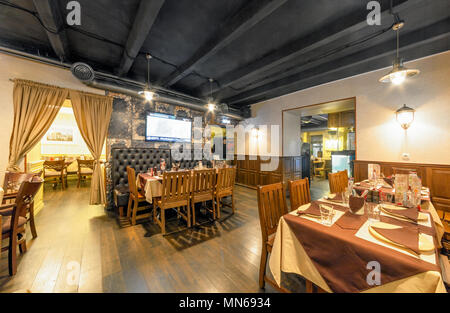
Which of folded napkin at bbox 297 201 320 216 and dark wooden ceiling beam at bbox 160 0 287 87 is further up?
dark wooden ceiling beam at bbox 160 0 287 87

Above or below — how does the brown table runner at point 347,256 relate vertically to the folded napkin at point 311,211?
below

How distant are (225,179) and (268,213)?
5.68 ft

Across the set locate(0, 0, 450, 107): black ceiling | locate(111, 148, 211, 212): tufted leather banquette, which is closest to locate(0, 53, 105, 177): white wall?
locate(0, 0, 450, 107): black ceiling

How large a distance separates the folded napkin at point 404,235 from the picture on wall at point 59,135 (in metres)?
9.79

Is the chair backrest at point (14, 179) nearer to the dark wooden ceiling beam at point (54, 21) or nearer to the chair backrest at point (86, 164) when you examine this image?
the dark wooden ceiling beam at point (54, 21)

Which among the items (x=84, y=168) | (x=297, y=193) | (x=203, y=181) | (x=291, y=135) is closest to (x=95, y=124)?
(x=203, y=181)

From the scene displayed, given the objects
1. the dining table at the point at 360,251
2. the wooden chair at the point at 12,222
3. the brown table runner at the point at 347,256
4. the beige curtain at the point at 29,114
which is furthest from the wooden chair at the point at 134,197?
the brown table runner at the point at 347,256

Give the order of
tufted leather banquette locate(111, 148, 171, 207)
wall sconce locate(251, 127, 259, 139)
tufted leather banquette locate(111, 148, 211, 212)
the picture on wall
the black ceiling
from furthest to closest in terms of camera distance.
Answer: the picture on wall
wall sconce locate(251, 127, 259, 139)
tufted leather banquette locate(111, 148, 171, 207)
tufted leather banquette locate(111, 148, 211, 212)
the black ceiling

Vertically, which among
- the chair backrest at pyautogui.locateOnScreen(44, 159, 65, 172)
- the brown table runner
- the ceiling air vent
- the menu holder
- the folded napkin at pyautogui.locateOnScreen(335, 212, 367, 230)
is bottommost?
→ the brown table runner

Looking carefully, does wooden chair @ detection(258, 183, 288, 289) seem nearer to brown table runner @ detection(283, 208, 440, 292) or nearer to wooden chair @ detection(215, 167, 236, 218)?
brown table runner @ detection(283, 208, 440, 292)

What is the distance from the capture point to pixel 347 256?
95cm

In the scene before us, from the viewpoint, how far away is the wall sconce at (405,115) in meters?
2.92

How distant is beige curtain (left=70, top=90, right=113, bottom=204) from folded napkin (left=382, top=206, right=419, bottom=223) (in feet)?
14.7

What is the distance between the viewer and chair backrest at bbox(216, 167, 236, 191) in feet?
10.2
